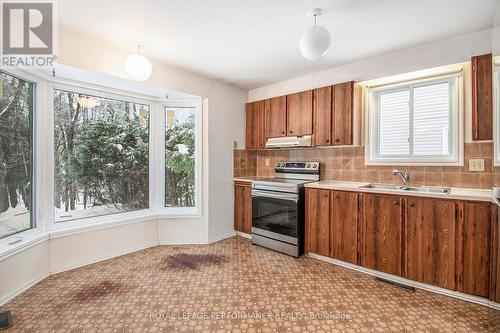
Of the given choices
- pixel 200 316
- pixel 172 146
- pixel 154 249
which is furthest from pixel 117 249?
pixel 200 316

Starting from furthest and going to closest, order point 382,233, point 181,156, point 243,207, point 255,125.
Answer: point 255,125, point 243,207, point 181,156, point 382,233

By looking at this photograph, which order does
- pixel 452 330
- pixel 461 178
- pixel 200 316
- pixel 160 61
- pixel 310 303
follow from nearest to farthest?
pixel 452 330, pixel 200 316, pixel 310 303, pixel 461 178, pixel 160 61

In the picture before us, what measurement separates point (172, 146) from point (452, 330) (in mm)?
3438

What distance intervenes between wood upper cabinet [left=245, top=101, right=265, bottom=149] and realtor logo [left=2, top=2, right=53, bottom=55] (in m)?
2.57

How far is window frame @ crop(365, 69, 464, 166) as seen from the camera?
98.3 inches

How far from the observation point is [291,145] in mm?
3418

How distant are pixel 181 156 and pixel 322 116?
203cm

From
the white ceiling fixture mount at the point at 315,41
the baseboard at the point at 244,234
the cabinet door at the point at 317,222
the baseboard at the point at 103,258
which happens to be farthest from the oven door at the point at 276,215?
the white ceiling fixture mount at the point at 315,41

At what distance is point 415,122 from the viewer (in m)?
2.80

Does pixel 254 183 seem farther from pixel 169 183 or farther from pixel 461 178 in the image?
pixel 461 178

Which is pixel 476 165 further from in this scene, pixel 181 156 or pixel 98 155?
pixel 98 155

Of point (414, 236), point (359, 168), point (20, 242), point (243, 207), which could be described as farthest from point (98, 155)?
point (414, 236)

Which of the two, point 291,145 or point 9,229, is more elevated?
point 291,145

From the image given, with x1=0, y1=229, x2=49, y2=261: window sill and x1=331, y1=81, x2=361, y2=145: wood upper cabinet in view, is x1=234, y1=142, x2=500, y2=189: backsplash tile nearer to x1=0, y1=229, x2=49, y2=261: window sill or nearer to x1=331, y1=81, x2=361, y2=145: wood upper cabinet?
x1=331, y1=81, x2=361, y2=145: wood upper cabinet
